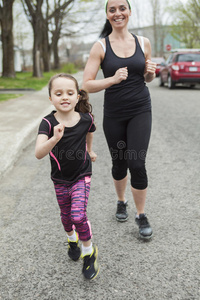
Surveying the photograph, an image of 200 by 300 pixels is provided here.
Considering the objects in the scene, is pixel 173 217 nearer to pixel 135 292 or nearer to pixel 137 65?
pixel 135 292

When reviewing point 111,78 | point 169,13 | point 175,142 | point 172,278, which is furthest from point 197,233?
point 169,13

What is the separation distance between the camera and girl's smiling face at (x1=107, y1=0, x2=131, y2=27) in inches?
109

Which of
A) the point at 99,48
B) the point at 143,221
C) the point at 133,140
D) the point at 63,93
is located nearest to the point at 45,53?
the point at 99,48

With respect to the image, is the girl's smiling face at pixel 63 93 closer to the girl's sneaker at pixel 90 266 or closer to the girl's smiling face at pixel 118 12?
the girl's smiling face at pixel 118 12

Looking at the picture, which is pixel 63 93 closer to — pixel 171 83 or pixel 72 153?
pixel 72 153

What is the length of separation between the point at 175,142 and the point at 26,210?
3.63 m

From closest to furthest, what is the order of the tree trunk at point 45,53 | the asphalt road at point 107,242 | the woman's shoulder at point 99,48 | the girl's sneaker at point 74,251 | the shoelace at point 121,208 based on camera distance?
the asphalt road at point 107,242 < the girl's sneaker at point 74,251 < the woman's shoulder at point 99,48 < the shoelace at point 121,208 < the tree trunk at point 45,53

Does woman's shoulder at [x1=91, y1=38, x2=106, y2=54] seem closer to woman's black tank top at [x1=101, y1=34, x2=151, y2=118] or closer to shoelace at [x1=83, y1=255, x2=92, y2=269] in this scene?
woman's black tank top at [x1=101, y1=34, x2=151, y2=118]

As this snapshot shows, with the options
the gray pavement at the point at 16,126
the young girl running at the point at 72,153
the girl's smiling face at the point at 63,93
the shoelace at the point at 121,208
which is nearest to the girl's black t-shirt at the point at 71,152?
the young girl running at the point at 72,153

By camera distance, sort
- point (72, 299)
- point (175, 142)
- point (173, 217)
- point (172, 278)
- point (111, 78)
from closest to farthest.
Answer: point (72, 299) → point (172, 278) → point (111, 78) → point (173, 217) → point (175, 142)

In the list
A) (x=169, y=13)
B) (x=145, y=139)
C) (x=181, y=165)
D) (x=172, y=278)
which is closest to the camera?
(x=172, y=278)

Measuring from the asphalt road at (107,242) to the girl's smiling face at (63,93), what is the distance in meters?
1.20

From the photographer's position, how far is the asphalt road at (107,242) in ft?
7.44

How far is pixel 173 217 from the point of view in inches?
131
